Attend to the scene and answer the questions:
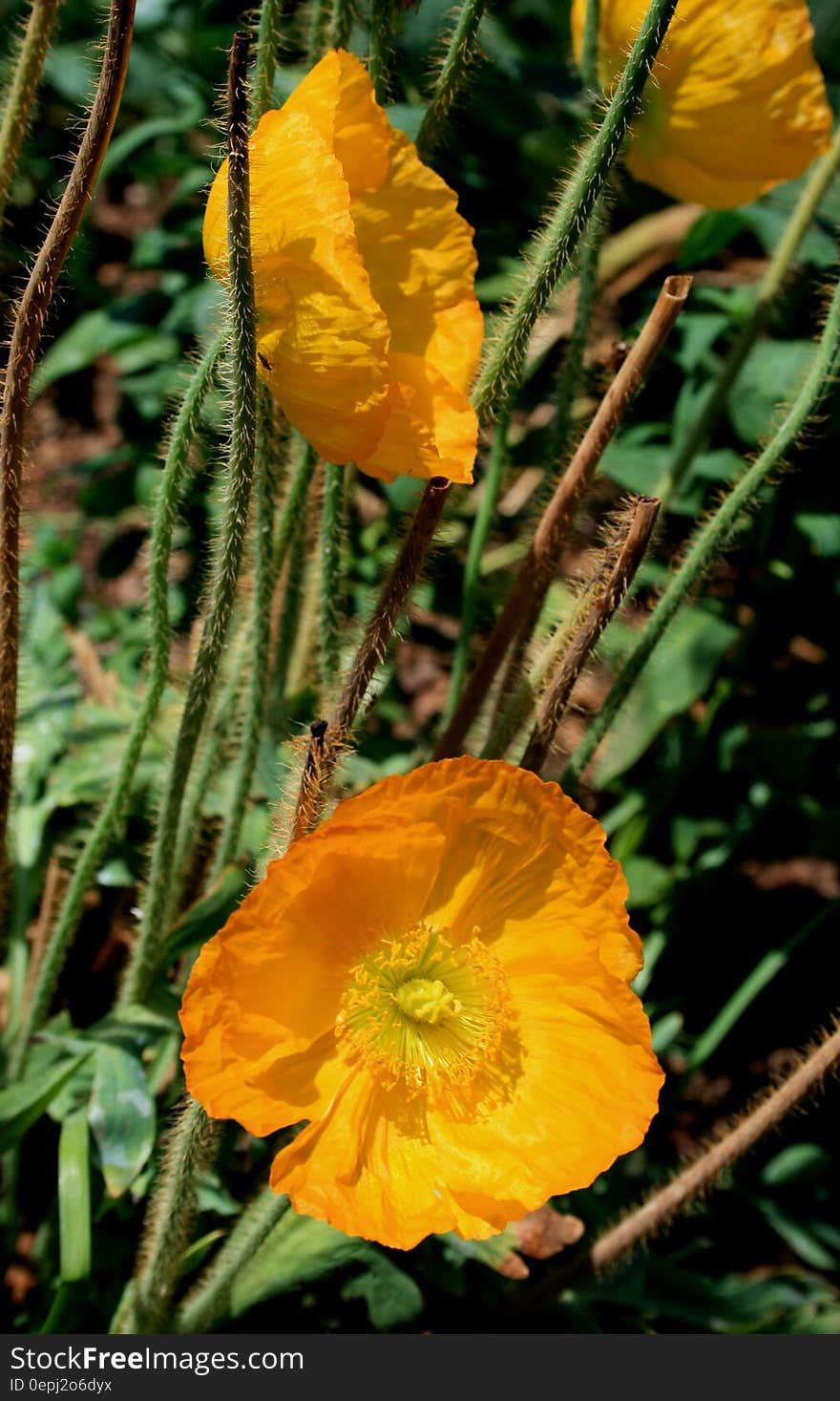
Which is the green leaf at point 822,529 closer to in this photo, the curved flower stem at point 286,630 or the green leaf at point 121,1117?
the curved flower stem at point 286,630

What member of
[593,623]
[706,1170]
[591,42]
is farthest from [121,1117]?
[591,42]

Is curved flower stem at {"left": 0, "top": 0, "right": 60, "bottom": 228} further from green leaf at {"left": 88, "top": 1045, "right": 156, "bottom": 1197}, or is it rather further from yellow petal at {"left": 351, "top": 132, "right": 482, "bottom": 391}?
green leaf at {"left": 88, "top": 1045, "right": 156, "bottom": 1197}

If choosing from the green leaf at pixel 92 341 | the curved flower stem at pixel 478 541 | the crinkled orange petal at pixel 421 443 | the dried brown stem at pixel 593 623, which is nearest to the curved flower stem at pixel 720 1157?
the dried brown stem at pixel 593 623

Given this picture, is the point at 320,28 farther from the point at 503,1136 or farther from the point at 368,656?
the point at 503,1136

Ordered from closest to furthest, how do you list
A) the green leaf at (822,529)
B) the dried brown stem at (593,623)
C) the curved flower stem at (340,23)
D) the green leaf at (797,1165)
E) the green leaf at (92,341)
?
the dried brown stem at (593,623) → the curved flower stem at (340,23) → the green leaf at (822,529) → the green leaf at (797,1165) → the green leaf at (92,341)

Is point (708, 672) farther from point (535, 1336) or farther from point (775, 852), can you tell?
point (535, 1336)

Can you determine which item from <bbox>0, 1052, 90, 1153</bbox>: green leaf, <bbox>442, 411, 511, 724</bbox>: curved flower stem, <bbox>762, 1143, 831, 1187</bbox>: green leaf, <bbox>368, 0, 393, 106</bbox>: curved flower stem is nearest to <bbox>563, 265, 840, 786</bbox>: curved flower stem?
<bbox>442, 411, 511, 724</bbox>: curved flower stem
